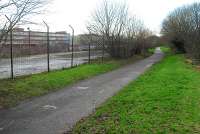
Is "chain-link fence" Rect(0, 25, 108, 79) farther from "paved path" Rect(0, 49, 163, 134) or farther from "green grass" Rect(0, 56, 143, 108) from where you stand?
"paved path" Rect(0, 49, 163, 134)

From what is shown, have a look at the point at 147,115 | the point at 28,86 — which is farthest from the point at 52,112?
the point at 28,86

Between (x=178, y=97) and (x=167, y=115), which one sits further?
(x=178, y=97)

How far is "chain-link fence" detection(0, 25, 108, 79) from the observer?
38.7ft

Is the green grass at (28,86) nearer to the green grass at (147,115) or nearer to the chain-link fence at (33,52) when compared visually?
the chain-link fence at (33,52)

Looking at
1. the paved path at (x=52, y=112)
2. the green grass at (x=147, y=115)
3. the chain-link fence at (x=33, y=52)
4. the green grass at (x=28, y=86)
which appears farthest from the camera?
the chain-link fence at (x=33, y=52)

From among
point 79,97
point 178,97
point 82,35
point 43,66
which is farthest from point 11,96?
point 82,35

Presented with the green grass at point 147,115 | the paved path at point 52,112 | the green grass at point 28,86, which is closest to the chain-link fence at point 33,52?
the green grass at point 28,86

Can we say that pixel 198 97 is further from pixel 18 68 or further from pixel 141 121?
pixel 18 68

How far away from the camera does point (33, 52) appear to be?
1516cm

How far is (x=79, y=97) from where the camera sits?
9.20 metres

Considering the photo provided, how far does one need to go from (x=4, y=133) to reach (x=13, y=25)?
4970 millimetres

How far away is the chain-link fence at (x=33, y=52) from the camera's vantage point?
1180cm

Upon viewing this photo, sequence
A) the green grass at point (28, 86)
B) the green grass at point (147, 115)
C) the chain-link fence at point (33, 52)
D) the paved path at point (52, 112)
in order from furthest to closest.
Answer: the chain-link fence at point (33, 52) → the green grass at point (28, 86) → the paved path at point (52, 112) → the green grass at point (147, 115)

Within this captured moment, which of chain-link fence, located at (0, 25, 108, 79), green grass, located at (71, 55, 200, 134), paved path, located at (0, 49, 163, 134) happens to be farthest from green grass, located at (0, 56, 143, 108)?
green grass, located at (71, 55, 200, 134)
